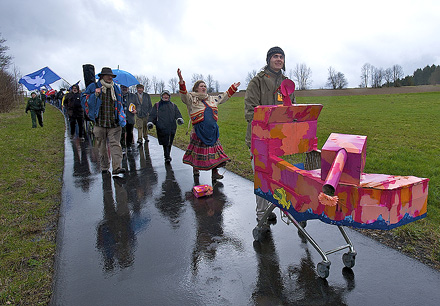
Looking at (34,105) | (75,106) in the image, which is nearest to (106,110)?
(75,106)

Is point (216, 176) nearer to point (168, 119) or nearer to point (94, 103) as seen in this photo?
point (168, 119)

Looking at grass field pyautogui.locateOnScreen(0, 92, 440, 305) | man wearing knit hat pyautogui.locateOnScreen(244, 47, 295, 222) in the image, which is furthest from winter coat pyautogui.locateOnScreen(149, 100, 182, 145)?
man wearing knit hat pyautogui.locateOnScreen(244, 47, 295, 222)

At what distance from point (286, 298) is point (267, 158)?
1.19 m

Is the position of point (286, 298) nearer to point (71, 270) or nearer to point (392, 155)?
point (71, 270)

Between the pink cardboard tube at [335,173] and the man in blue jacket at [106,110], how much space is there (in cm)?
539

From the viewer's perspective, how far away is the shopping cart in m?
2.28

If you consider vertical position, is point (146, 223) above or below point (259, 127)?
below

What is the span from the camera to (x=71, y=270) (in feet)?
10.8

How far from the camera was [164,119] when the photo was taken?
8133 millimetres

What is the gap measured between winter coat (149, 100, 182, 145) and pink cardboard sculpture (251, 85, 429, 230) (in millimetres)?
5067

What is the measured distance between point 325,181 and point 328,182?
0.27 ft

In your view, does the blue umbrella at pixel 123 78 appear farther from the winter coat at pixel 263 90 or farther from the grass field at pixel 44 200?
the winter coat at pixel 263 90

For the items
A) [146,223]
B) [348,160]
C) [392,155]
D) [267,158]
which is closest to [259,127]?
[267,158]

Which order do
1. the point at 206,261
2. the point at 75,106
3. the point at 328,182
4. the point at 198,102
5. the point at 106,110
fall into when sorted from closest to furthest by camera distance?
the point at 328,182 < the point at 206,261 < the point at 198,102 < the point at 106,110 < the point at 75,106
